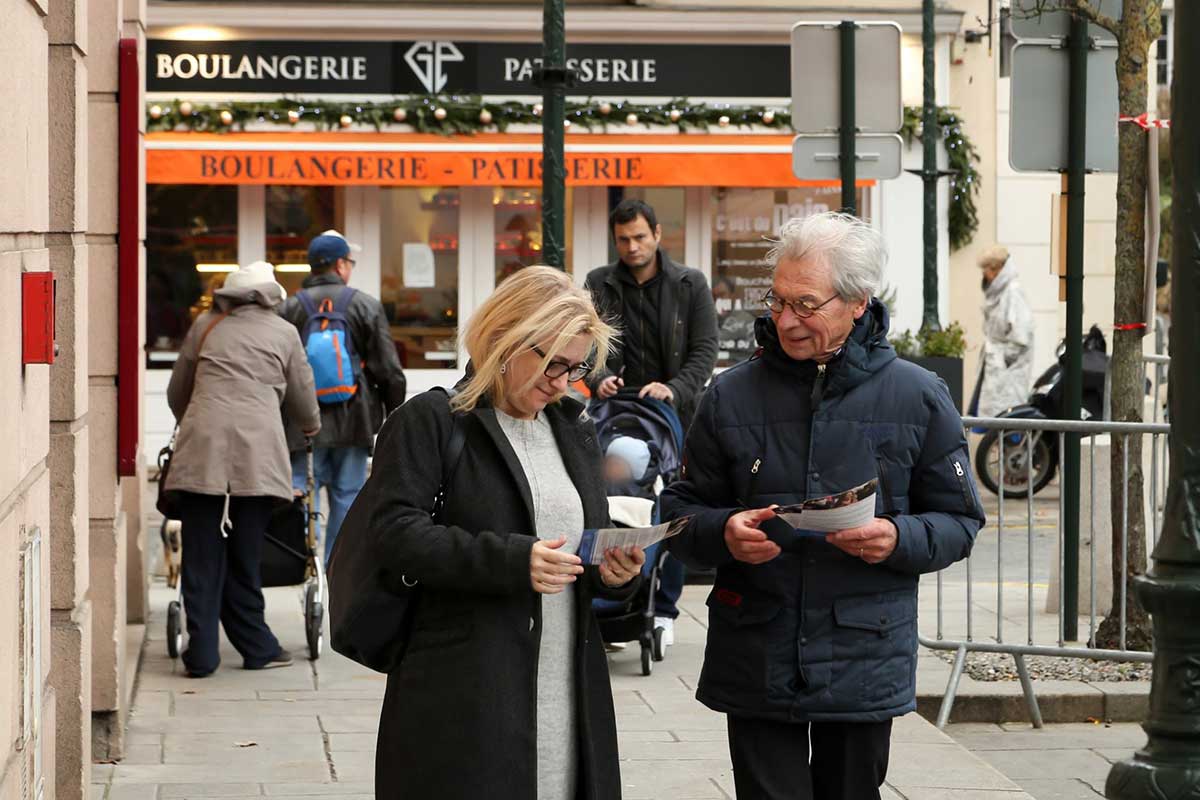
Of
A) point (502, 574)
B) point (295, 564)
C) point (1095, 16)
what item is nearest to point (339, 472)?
point (295, 564)

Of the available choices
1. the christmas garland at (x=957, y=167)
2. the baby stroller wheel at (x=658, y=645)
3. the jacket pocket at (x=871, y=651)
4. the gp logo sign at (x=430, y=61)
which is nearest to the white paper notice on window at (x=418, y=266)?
the gp logo sign at (x=430, y=61)

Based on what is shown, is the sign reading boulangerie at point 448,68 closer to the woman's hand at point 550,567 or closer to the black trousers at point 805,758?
the black trousers at point 805,758

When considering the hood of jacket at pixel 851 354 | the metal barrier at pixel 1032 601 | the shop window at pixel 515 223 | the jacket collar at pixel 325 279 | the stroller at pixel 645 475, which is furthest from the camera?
the shop window at pixel 515 223

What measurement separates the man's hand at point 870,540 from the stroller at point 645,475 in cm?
408

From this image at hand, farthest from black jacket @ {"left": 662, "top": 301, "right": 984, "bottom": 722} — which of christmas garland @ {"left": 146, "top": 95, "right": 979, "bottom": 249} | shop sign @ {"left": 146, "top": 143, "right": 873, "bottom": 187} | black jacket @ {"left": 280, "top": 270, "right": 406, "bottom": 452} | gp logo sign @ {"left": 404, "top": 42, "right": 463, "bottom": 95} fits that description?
gp logo sign @ {"left": 404, "top": 42, "right": 463, "bottom": 95}

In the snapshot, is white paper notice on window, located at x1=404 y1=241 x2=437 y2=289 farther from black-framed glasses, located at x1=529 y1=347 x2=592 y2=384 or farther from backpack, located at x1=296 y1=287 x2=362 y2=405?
black-framed glasses, located at x1=529 y1=347 x2=592 y2=384

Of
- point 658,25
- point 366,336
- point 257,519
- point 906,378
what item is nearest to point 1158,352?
point 658,25

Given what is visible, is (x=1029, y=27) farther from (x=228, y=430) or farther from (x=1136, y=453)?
(x=228, y=430)

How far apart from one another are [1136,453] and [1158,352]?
31.5ft

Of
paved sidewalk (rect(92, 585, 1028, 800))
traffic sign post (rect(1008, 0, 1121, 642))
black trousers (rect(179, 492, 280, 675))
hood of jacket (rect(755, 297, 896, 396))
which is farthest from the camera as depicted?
traffic sign post (rect(1008, 0, 1121, 642))

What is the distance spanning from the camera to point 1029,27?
9367 mm

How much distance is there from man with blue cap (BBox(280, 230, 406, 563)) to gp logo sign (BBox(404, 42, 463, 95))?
1018 cm

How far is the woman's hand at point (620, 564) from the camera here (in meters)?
4.01

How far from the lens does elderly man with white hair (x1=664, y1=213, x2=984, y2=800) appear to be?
4.30 meters
